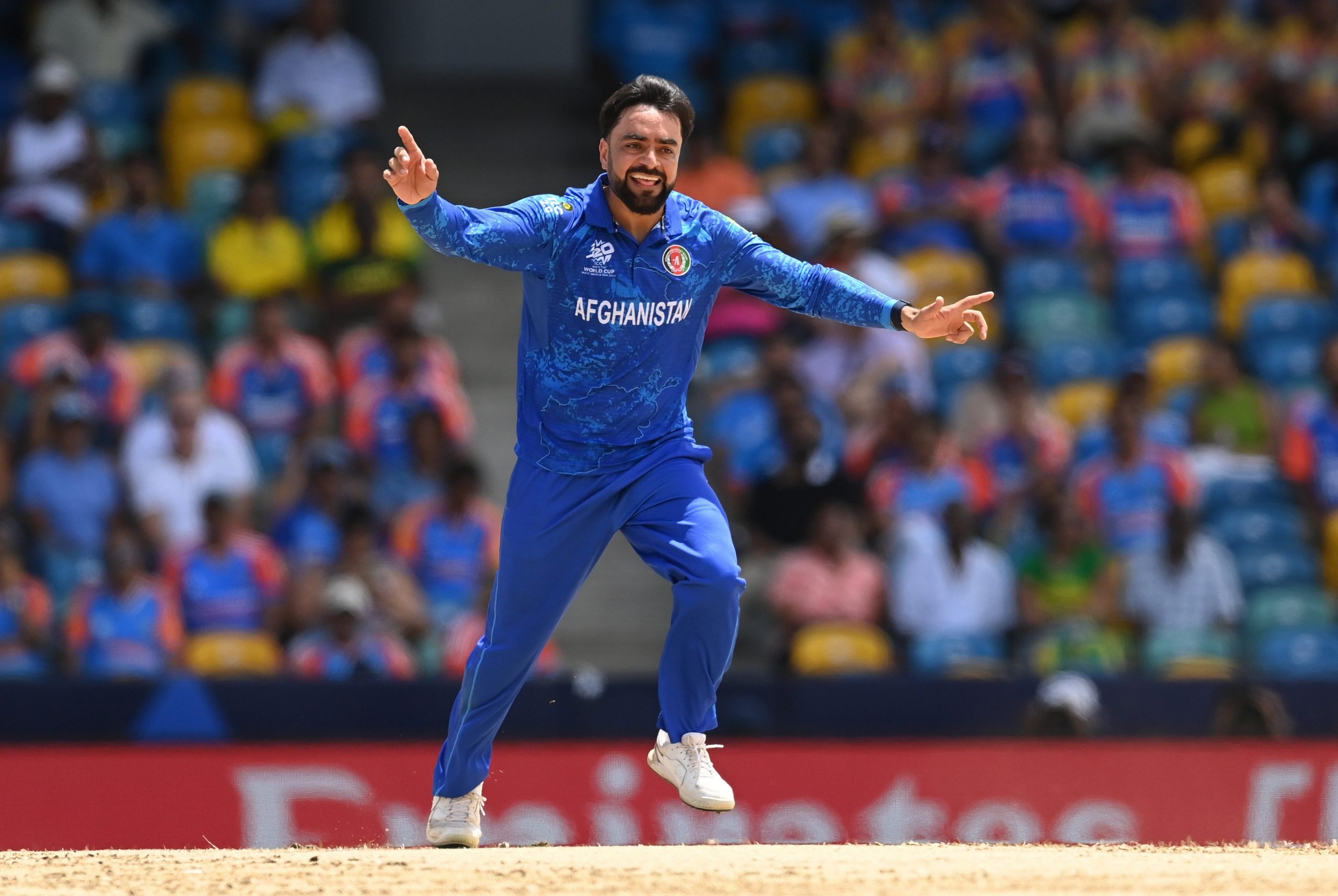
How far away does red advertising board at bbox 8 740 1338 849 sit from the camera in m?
9.39

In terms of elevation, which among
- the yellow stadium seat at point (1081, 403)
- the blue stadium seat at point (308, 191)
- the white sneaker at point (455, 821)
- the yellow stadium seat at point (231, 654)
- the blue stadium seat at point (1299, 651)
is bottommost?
the white sneaker at point (455, 821)

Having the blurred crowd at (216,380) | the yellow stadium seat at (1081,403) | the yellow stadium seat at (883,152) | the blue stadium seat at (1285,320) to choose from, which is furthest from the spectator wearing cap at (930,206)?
the blurred crowd at (216,380)

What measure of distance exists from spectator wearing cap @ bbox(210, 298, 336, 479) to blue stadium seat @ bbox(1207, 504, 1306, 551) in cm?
537

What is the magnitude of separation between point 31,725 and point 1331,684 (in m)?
6.41

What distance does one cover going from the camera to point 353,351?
12.1 m

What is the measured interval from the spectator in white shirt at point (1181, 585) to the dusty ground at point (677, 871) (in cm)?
414

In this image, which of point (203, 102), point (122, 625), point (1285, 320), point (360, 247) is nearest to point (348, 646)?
point (122, 625)

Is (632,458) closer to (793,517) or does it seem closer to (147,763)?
(147,763)

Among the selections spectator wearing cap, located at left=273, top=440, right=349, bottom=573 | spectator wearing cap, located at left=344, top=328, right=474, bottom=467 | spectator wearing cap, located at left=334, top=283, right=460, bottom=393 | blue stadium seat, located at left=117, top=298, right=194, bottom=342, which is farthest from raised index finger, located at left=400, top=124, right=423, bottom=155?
blue stadium seat, located at left=117, top=298, right=194, bottom=342

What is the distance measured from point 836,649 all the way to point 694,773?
4115 mm

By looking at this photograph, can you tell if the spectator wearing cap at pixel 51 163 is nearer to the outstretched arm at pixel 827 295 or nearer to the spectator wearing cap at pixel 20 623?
the spectator wearing cap at pixel 20 623

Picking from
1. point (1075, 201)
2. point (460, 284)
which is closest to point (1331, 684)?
point (1075, 201)

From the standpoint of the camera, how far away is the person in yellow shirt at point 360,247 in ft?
40.9

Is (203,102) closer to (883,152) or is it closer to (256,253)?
(256,253)
